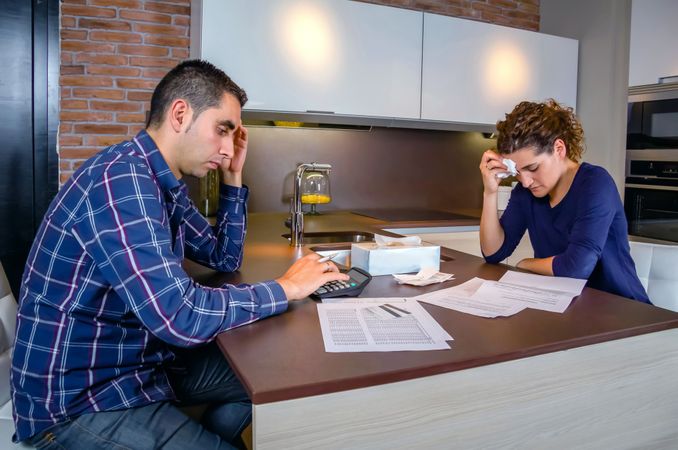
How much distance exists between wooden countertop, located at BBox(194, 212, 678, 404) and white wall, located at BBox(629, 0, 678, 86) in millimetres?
2192

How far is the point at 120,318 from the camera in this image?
3.64ft

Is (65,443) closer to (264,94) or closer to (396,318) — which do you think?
(396,318)

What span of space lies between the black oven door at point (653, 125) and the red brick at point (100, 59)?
2.92 meters

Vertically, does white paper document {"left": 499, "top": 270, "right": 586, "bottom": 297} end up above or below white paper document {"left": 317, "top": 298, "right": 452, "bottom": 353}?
above

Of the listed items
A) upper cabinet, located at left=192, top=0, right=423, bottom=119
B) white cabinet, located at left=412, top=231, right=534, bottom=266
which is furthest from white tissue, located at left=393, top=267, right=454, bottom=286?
upper cabinet, located at left=192, top=0, right=423, bottom=119

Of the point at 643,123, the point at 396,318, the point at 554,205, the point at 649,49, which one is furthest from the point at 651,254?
the point at 649,49

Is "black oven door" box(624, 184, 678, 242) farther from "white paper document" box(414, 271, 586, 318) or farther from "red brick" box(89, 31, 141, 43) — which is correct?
"red brick" box(89, 31, 141, 43)

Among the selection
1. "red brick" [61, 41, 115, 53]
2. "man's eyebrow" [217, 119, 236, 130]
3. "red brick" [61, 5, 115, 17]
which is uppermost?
"red brick" [61, 5, 115, 17]

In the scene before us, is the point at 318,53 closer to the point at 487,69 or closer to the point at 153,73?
the point at 153,73

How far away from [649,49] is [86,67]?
3.15 meters

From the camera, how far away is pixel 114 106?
9.45 ft

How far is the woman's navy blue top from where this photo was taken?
5.16ft

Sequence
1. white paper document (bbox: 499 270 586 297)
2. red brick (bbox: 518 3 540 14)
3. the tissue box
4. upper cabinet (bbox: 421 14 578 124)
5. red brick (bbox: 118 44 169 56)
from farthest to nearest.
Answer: red brick (bbox: 518 3 540 14) → upper cabinet (bbox: 421 14 578 124) → red brick (bbox: 118 44 169 56) → the tissue box → white paper document (bbox: 499 270 586 297)

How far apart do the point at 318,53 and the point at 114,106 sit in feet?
3.80
